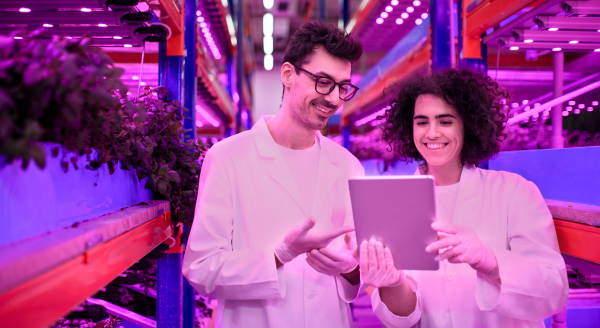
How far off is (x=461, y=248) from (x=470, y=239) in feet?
0.18

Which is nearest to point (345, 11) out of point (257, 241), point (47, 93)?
point (257, 241)

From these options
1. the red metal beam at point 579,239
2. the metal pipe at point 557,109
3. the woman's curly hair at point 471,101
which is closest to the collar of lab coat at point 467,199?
the woman's curly hair at point 471,101

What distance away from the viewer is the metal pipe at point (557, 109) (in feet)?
10.0

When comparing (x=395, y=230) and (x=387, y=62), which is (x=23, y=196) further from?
(x=387, y=62)

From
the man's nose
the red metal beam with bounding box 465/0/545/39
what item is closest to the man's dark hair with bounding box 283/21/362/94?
the man's nose

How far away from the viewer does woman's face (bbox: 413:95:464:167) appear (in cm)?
181

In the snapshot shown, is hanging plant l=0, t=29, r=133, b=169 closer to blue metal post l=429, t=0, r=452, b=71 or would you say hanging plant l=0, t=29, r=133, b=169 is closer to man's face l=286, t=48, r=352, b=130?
man's face l=286, t=48, r=352, b=130

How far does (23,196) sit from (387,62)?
638 centimetres

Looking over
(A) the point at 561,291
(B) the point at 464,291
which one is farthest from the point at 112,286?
(A) the point at 561,291

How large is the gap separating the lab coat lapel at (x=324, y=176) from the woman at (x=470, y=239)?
416mm

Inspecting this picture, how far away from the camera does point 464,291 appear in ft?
5.61

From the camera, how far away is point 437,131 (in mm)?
1813

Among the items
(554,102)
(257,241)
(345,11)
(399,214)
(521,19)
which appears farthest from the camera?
(345,11)

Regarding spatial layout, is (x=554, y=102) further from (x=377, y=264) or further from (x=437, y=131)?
(x=377, y=264)
